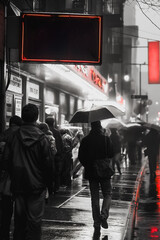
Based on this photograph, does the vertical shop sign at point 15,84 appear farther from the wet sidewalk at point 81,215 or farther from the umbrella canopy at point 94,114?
the umbrella canopy at point 94,114

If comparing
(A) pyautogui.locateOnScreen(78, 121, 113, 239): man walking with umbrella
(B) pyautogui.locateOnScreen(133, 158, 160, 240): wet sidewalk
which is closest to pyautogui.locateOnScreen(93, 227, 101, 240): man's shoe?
(A) pyautogui.locateOnScreen(78, 121, 113, 239): man walking with umbrella

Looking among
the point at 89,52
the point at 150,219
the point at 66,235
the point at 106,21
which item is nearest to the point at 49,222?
the point at 66,235

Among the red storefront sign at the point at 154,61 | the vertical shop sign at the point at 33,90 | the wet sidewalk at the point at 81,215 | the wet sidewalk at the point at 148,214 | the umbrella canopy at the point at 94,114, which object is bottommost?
the wet sidewalk at the point at 148,214

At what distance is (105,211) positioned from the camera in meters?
7.62

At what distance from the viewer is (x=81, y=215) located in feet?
29.8

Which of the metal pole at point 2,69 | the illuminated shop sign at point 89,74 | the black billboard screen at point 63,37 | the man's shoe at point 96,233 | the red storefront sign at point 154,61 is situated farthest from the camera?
the red storefront sign at point 154,61

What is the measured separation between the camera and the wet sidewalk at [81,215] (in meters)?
7.47

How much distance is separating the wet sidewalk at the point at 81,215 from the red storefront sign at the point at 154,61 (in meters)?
17.7

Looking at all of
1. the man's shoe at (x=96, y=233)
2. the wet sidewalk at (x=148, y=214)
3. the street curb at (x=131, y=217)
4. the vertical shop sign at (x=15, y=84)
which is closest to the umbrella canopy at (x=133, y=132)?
the wet sidewalk at (x=148, y=214)

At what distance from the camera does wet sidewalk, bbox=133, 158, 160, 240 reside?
7.95 m

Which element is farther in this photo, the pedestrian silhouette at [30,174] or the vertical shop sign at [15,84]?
the vertical shop sign at [15,84]

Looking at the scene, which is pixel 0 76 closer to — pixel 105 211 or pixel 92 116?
pixel 92 116

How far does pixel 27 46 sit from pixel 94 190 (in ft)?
10.2

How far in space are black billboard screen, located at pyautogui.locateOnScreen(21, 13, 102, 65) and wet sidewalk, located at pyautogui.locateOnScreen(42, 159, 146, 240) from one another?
2.95 m
